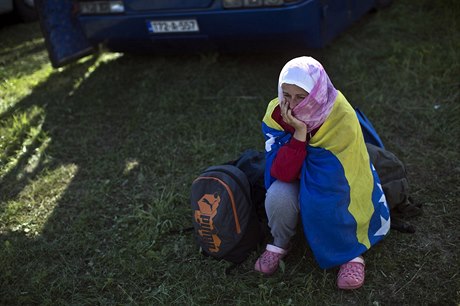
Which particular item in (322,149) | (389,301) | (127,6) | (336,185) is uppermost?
(127,6)

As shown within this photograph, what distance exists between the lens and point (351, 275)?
7.61ft

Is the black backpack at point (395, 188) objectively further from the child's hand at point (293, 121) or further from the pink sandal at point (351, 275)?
the child's hand at point (293, 121)

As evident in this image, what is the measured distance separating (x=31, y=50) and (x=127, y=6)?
7.56ft

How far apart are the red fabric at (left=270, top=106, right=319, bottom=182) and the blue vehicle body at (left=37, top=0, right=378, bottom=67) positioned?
162 cm

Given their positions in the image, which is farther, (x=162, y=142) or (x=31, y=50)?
(x=31, y=50)

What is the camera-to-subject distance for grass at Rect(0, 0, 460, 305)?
245 cm

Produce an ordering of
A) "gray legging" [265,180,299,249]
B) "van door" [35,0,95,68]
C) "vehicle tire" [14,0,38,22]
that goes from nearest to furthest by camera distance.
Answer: "gray legging" [265,180,299,249], "van door" [35,0,95,68], "vehicle tire" [14,0,38,22]

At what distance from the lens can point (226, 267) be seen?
8.31 ft

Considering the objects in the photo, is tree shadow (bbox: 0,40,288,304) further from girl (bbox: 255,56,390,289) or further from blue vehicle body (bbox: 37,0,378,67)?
girl (bbox: 255,56,390,289)

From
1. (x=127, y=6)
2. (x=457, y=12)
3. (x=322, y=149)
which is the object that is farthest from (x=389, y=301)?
(x=457, y=12)

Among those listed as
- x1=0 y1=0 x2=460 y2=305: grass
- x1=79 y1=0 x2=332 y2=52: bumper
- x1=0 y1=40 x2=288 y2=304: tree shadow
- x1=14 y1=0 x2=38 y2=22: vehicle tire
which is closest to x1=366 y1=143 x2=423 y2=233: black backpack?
x1=0 y1=0 x2=460 y2=305: grass

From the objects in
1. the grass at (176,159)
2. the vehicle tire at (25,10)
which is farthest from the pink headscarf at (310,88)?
the vehicle tire at (25,10)

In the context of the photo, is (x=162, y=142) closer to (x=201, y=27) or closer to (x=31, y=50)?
(x=201, y=27)

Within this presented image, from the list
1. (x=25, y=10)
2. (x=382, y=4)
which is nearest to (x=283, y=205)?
(x=382, y=4)
